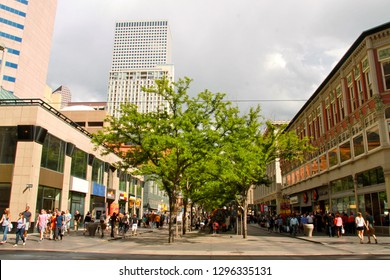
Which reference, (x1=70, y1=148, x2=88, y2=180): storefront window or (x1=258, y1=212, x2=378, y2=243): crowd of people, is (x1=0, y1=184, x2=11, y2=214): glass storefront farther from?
(x1=258, y1=212, x2=378, y2=243): crowd of people

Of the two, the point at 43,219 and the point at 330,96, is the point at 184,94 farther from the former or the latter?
the point at 330,96

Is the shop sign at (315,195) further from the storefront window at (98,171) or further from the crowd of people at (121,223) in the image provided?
the storefront window at (98,171)

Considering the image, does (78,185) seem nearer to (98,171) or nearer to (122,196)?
(98,171)

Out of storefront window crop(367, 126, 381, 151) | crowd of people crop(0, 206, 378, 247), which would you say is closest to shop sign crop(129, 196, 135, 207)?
crowd of people crop(0, 206, 378, 247)

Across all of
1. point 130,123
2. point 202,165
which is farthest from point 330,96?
point 130,123

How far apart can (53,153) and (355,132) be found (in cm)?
2748

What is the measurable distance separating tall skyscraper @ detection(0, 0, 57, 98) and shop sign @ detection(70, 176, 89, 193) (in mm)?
48566

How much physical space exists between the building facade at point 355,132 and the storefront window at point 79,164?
83.0 feet

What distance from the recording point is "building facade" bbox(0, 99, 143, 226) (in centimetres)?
2561

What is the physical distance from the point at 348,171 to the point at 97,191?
28.0 m

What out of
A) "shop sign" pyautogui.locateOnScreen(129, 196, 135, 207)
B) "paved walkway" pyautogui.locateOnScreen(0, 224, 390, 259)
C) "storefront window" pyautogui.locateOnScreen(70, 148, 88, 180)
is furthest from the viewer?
"shop sign" pyautogui.locateOnScreen(129, 196, 135, 207)

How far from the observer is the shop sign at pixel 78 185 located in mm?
32894

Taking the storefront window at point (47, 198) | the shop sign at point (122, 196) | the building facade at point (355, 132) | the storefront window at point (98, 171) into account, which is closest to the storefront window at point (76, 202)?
the storefront window at point (47, 198)

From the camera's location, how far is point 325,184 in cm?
3850
